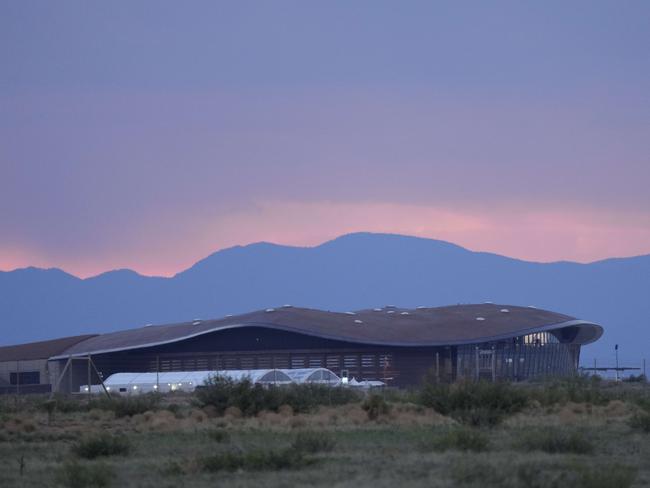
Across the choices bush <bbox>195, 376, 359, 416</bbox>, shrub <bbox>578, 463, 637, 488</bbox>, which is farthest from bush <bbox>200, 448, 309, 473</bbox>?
bush <bbox>195, 376, 359, 416</bbox>

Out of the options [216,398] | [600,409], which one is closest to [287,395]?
[216,398]

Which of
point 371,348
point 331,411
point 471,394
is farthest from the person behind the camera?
point 371,348

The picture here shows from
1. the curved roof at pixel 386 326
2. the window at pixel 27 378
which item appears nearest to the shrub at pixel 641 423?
the curved roof at pixel 386 326

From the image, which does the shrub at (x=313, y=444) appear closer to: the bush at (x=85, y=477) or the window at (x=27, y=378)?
the bush at (x=85, y=477)

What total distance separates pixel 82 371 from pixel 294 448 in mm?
86165

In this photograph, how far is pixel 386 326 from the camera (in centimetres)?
9906

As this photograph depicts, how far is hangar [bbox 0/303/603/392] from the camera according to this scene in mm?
96750

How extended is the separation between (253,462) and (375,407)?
20404mm

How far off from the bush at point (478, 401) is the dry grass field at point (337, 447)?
8 cm

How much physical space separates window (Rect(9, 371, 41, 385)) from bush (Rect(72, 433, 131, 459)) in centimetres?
8830

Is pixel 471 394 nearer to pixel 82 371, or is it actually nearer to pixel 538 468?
pixel 538 468

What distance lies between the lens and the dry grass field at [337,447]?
20.5 metres

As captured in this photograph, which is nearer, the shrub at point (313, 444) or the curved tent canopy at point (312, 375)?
the shrub at point (313, 444)

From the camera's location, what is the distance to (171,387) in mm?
84188
